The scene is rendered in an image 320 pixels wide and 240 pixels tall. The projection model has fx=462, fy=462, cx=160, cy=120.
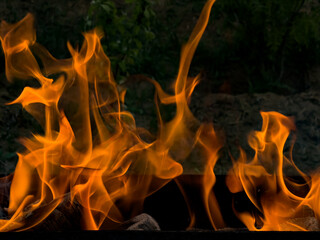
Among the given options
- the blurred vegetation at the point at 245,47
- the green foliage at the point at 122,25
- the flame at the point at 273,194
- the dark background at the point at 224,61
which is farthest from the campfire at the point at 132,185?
the blurred vegetation at the point at 245,47

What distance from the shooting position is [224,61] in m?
5.02

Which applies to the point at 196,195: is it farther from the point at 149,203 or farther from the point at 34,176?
the point at 34,176

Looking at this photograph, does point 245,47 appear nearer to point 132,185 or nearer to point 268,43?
point 268,43

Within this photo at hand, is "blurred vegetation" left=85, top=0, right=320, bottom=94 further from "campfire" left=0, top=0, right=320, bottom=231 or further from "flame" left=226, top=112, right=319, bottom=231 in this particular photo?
"flame" left=226, top=112, right=319, bottom=231

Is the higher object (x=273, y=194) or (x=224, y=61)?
(x=273, y=194)

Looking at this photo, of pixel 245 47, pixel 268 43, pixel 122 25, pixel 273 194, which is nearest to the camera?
pixel 273 194

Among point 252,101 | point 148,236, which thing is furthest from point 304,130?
point 148,236

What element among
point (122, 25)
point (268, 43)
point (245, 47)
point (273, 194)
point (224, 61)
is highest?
point (122, 25)

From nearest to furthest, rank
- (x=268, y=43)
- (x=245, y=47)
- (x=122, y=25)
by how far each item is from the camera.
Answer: (x=122, y=25)
(x=268, y=43)
(x=245, y=47)

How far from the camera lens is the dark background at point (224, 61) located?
13.8 feet

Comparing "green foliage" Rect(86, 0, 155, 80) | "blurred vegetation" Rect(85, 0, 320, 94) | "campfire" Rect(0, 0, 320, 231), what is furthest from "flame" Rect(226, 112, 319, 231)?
"blurred vegetation" Rect(85, 0, 320, 94)

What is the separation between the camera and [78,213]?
1.75 meters

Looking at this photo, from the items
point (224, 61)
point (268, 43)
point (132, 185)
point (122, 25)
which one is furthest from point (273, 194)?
point (224, 61)

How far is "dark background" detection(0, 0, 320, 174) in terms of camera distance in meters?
4.21
